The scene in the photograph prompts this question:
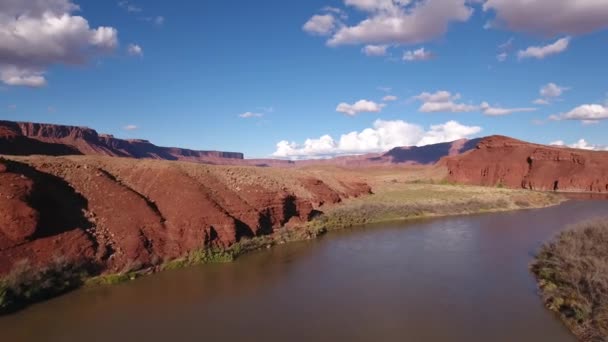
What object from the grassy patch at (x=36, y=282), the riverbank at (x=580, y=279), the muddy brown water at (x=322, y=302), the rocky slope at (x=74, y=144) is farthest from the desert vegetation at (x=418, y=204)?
the rocky slope at (x=74, y=144)

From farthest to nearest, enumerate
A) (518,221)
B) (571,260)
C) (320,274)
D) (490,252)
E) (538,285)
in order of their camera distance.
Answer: (518,221), (490,252), (320,274), (538,285), (571,260)

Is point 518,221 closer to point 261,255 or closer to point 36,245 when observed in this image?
point 261,255

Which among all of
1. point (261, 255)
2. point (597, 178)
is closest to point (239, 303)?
point (261, 255)

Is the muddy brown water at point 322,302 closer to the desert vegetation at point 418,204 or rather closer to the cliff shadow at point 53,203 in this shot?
the cliff shadow at point 53,203

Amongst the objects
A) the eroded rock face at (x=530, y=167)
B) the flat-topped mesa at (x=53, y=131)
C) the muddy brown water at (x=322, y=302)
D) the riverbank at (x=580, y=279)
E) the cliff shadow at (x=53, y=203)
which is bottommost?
the muddy brown water at (x=322, y=302)

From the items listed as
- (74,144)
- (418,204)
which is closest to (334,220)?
(418,204)

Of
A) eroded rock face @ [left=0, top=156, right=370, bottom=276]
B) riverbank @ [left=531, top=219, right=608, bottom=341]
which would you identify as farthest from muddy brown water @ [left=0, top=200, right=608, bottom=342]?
eroded rock face @ [left=0, top=156, right=370, bottom=276]

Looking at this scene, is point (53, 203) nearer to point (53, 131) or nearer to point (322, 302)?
point (322, 302)
